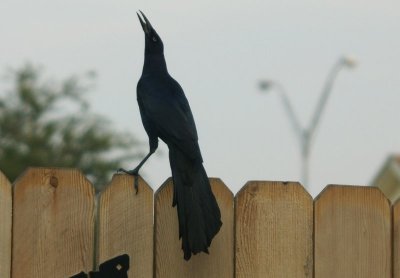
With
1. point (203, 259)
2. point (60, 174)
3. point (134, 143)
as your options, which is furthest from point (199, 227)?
point (134, 143)

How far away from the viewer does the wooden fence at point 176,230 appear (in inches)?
183

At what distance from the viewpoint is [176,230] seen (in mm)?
4750

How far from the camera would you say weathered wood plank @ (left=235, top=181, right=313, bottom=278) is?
477 centimetres

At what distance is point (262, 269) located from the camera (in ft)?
15.7

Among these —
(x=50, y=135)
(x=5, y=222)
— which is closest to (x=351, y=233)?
(x=5, y=222)

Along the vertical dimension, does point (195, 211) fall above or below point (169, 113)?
below

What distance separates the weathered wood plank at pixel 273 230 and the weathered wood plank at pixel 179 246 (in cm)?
4

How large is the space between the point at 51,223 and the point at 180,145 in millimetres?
630

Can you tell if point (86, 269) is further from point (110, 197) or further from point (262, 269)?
point (262, 269)

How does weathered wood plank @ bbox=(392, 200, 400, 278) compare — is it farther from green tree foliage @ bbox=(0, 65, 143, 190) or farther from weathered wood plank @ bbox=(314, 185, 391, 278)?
green tree foliage @ bbox=(0, 65, 143, 190)

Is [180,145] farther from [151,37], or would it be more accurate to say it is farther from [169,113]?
[151,37]

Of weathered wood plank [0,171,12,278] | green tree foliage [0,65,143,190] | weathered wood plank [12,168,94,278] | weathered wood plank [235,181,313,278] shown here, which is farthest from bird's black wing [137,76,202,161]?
green tree foliage [0,65,143,190]

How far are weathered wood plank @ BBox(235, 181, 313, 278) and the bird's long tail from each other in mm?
132

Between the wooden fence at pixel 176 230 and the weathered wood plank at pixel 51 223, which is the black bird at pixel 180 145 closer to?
the wooden fence at pixel 176 230
